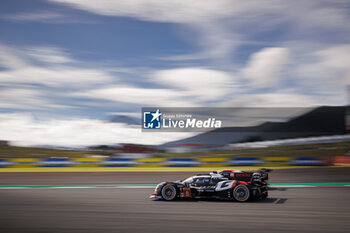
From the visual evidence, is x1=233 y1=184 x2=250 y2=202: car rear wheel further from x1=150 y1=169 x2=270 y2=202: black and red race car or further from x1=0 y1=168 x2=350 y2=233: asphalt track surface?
x1=0 y1=168 x2=350 y2=233: asphalt track surface

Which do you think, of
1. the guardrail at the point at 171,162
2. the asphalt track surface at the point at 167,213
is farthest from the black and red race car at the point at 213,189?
the guardrail at the point at 171,162

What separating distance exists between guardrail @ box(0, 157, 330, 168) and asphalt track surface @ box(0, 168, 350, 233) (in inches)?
337

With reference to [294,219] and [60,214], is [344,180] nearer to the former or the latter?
[294,219]

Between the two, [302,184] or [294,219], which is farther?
[302,184]

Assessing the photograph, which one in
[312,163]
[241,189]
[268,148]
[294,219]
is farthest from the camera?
[268,148]

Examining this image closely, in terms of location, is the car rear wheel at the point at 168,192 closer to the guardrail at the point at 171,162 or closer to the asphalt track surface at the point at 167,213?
the asphalt track surface at the point at 167,213

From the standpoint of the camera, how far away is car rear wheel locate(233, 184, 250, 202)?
32.1 ft

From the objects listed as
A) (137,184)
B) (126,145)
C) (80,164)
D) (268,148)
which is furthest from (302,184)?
→ (268,148)

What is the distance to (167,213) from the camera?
328 inches

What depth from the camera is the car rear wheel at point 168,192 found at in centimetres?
1021

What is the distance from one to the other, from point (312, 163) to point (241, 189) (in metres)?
12.7

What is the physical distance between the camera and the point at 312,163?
2081cm

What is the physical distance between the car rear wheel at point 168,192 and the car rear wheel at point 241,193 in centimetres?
181

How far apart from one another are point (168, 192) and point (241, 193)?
2.17 meters
